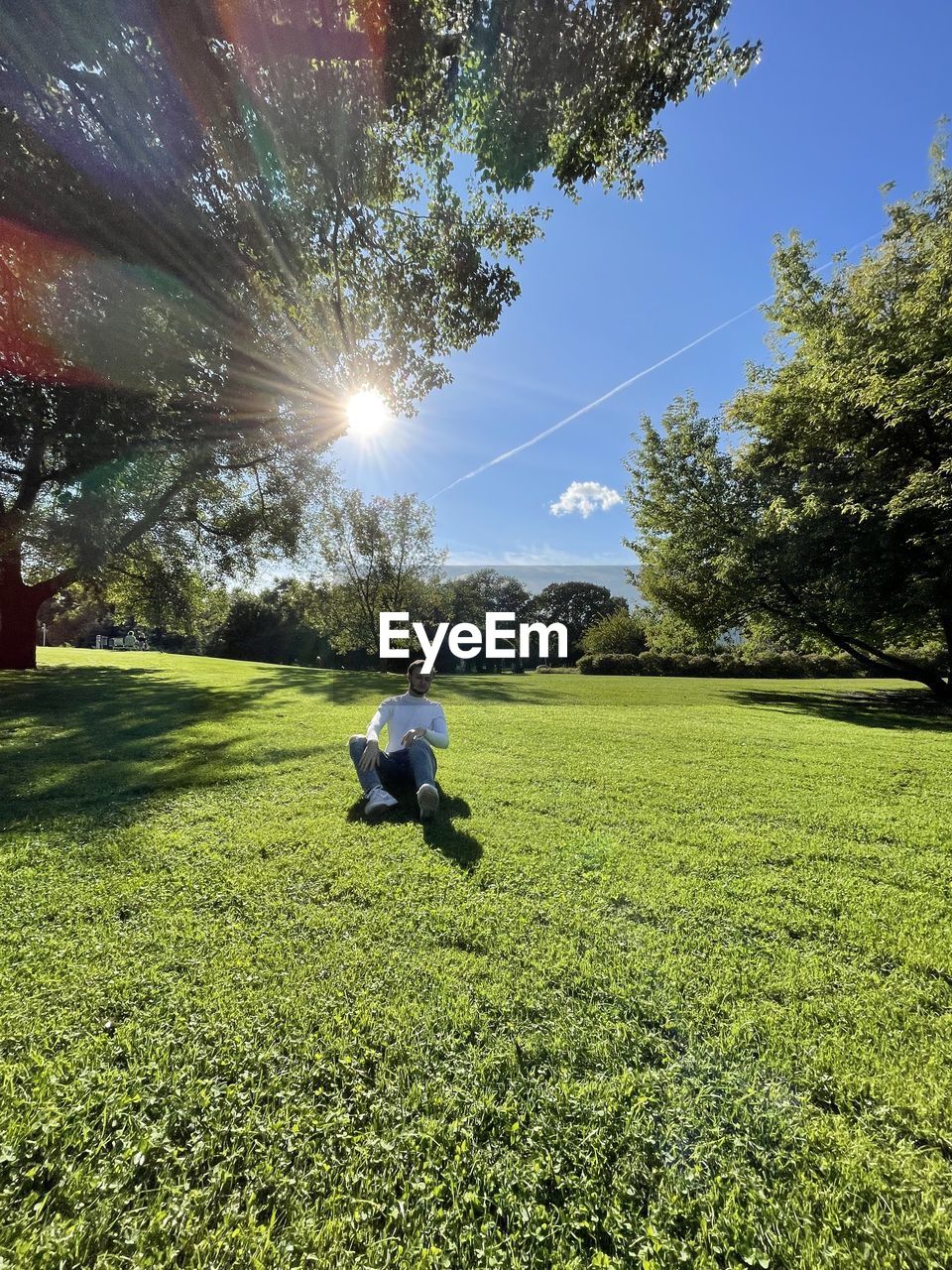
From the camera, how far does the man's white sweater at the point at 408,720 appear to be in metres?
4.14

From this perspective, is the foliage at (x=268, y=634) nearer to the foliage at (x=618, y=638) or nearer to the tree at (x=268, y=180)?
the foliage at (x=618, y=638)

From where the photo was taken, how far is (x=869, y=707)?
12750 millimetres

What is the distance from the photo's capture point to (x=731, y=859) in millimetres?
2941

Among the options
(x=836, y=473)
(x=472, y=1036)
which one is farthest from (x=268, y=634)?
(x=472, y=1036)

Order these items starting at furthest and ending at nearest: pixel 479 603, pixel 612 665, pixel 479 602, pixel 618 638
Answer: pixel 479 602 → pixel 479 603 → pixel 618 638 → pixel 612 665

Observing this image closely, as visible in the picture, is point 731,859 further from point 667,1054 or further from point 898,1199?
point 898,1199

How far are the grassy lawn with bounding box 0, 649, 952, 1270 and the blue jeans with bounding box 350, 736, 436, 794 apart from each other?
31 centimetres

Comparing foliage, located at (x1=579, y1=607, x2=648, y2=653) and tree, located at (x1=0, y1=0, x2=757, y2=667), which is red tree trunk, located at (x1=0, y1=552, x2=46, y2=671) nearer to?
tree, located at (x1=0, y1=0, x2=757, y2=667)

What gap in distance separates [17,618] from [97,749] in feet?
44.8

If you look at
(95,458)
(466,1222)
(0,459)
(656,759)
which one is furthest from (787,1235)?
(0,459)

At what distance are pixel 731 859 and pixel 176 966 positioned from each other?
3.10 m

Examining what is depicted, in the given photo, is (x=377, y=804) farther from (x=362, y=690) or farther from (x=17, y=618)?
(x=17, y=618)

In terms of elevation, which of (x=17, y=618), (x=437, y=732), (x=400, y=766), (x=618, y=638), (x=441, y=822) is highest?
(x=618, y=638)

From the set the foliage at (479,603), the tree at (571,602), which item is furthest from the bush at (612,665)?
the tree at (571,602)
